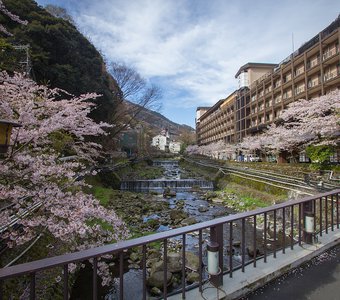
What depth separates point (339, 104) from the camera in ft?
50.4

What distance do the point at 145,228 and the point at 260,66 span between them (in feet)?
159

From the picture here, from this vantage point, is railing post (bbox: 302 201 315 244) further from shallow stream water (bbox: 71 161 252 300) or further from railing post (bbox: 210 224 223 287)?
shallow stream water (bbox: 71 161 252 300)

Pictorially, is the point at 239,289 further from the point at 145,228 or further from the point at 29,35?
the point at 29,35

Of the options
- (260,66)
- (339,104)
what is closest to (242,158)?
(260,66)

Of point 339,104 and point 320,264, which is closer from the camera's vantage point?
point 320,264

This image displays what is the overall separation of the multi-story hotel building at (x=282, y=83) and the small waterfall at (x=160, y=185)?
15.8 m

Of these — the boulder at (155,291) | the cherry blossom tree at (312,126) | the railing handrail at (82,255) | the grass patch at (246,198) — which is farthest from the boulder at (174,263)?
the cherry blossom tree at (312,126)

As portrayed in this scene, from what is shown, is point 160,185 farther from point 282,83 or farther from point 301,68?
point 301,68

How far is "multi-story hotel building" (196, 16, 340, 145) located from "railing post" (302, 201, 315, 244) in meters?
Result: 23.8

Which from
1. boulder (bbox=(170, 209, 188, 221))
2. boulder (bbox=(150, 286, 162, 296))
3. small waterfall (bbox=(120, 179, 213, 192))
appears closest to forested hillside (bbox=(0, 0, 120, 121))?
small waterfall (bbox=(120, 179, 213, 192))

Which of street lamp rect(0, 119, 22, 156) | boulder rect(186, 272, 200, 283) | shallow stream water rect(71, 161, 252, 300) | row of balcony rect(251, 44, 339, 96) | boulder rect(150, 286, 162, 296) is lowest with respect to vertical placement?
shallow stream water rect(71, 161, 252, 300)

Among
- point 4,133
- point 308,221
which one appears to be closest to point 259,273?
point 308,221

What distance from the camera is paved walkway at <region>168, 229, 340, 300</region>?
2.51 meters

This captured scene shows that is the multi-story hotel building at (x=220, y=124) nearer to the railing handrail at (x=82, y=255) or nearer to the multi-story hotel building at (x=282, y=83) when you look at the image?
the multi-story hotel building at (x=282, y=83)
